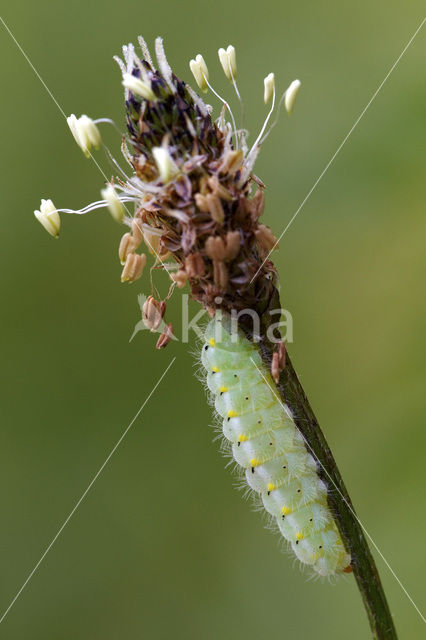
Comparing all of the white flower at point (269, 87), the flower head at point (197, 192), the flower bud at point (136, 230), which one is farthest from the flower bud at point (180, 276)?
the white flower at point (269, 87)

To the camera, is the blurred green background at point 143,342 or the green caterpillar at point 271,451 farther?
the blurred green background at point 143,342

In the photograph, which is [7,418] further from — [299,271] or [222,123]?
[222,123]

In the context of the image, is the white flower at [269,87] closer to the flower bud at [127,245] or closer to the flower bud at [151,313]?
the flower bud at [127,245]

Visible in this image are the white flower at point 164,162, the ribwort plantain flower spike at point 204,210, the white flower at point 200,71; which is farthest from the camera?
the white flower at point 200,71

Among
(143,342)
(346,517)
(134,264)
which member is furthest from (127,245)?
(143,342)

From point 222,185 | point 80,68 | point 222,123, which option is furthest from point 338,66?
point 222,185
